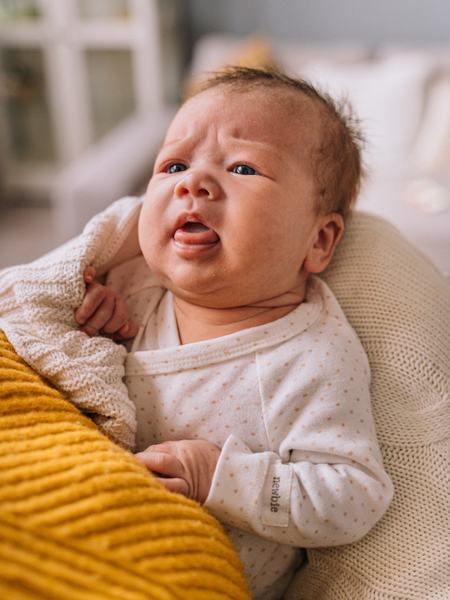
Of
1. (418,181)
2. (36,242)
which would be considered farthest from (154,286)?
(36,242)

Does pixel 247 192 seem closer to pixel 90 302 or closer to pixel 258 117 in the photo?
pixel 258 117

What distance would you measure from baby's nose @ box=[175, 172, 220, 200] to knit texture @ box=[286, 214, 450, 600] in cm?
25

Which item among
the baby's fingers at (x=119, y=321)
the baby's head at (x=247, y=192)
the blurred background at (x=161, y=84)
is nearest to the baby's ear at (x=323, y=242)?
the baby's head at (x=247, y=192)

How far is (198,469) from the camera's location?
2.59ft

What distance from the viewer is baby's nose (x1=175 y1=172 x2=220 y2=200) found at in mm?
860

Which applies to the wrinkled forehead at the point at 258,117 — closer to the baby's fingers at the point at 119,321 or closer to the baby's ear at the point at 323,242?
the baby's ear at the point at 323,242

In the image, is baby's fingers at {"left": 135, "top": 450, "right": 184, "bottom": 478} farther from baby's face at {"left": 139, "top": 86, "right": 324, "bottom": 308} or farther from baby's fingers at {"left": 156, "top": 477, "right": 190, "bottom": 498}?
baby's face at {"left": 139, "top": 86, "right": 324, "bottom": 308}

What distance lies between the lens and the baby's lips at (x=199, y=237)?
2.80 ft

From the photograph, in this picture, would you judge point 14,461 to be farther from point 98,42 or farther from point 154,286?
point 98,42

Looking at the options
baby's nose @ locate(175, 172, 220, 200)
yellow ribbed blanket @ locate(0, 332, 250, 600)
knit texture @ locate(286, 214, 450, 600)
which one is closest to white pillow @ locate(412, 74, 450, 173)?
knit texture @ locate(286, 214, 450, 600)

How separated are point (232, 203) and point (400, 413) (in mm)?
368

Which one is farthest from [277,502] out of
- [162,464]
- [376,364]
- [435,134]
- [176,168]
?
[435,134]

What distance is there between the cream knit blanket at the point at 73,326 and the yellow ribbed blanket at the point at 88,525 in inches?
2.8

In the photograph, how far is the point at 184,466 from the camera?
0.78m
